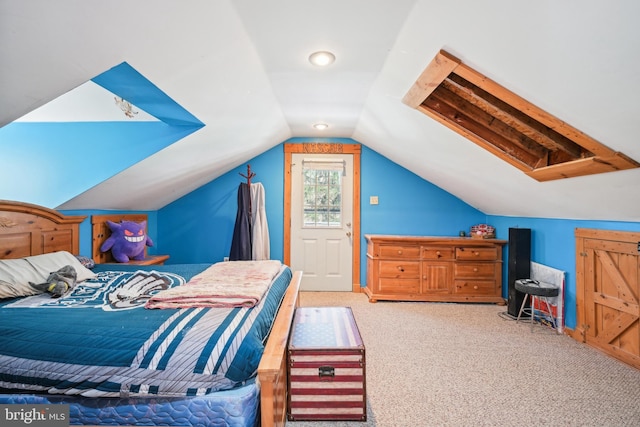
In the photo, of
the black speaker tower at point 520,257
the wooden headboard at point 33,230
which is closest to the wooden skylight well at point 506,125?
the black speaker tower at point 520,257

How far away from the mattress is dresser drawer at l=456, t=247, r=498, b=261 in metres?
3.19

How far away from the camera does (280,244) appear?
4523 mm

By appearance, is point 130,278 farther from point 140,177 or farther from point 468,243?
point 468,243

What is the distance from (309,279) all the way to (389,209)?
157 centimetres

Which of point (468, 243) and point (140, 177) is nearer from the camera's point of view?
point (140, 177)

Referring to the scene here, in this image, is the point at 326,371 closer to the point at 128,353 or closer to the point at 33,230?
the point at 128,353

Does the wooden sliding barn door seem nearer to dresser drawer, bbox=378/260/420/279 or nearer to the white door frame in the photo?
dresser drawer, bbox=378/260/420/279

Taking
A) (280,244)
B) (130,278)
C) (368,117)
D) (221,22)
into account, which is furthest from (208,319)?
(280,244)

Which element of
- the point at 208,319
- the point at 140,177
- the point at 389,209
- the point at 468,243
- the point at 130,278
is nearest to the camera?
the point at 208,319

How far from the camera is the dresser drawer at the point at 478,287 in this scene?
385 cm

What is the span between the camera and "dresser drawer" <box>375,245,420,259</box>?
3.90 meters

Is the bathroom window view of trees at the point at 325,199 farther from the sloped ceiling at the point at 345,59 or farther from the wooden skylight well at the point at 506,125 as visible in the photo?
the wooden skylight well at the point at 506,125

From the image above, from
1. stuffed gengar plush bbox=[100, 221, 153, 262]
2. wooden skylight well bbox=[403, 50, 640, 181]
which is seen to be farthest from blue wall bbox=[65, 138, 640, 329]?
wooden skylight well bbox=[403, 50, 640, 181]

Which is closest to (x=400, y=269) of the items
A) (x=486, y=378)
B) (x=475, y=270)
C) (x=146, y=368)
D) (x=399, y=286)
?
(x=399, y=286)
